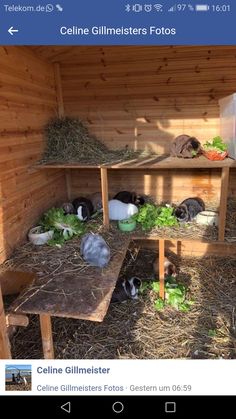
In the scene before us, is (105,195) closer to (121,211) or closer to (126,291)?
(121,211)

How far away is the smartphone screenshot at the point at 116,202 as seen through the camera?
1628mm

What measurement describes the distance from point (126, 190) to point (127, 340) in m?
1.19

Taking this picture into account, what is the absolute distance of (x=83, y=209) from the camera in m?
2.23

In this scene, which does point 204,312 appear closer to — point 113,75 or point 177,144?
point 177,144

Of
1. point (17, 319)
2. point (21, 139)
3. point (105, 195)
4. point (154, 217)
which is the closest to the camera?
point (17, 319)

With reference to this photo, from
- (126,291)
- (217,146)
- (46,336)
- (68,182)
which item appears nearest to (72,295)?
(46,336)

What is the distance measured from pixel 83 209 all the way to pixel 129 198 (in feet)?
1.14

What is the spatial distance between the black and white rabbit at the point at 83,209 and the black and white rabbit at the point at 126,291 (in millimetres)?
510

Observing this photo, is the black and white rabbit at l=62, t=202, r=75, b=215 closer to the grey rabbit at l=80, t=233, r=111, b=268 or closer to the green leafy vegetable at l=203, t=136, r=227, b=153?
the grey rabbit at l=80, t=233, r=111, b=268

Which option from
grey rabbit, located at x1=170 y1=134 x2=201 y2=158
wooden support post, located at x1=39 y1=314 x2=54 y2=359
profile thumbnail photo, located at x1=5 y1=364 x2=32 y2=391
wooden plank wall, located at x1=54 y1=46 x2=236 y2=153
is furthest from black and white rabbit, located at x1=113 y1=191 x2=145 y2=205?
profile thumbnail photo, located at x1=5 y1=364 x2=32 y2=391

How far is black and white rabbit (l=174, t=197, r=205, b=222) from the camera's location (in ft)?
7.38
